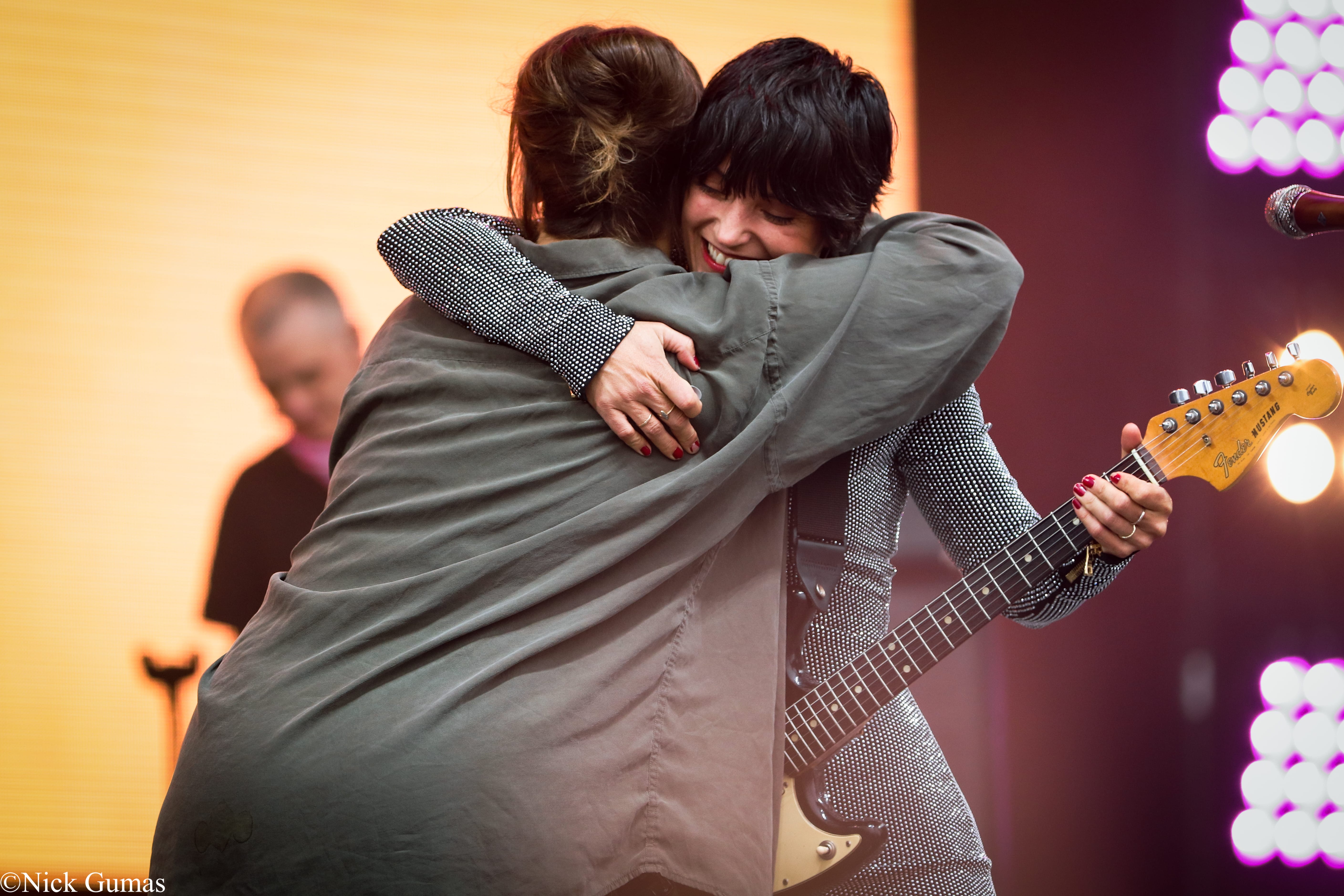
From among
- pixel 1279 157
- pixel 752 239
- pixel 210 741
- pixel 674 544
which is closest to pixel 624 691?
pixel 674 544

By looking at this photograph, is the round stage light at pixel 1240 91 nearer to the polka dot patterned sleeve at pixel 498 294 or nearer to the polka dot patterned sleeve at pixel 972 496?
the polka dot patterned sleeve at pixel 972 496

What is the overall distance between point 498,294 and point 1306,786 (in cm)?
229

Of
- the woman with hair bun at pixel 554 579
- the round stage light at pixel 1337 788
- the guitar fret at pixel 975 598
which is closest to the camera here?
the woman with hair bun at pixel 554 579

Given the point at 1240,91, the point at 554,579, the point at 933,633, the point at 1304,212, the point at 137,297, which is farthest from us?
the point at 1240,91

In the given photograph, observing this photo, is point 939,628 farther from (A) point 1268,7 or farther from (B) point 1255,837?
(A) point 1268,7

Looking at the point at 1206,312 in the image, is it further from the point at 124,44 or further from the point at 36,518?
the point at 36,518

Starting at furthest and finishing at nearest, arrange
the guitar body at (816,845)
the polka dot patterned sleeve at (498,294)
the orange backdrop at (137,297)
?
the orange backdrop at (137,297), the guitar body at (816,845), the polka dot patterned sleeve at (498,294)

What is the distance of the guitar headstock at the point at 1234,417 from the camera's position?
115 centimetres

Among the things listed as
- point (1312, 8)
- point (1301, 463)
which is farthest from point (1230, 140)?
point (1301, 463)

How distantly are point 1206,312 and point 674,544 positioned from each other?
6.48 ft

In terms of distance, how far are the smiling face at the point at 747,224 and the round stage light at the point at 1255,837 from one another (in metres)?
1.97

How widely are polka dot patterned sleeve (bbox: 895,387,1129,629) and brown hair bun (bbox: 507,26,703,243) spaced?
1.34ft

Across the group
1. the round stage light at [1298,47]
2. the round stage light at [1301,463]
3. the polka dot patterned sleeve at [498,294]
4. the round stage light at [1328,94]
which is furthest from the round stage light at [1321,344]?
the polka dot patterned sleeve at [498,294]

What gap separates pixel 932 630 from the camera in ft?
3.62
